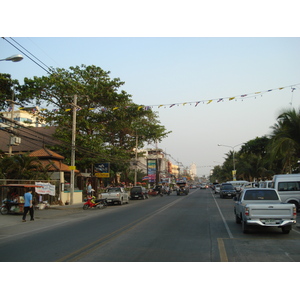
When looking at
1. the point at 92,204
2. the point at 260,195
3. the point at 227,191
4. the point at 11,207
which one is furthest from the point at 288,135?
the point at 11,207

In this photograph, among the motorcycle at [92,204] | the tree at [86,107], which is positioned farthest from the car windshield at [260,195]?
the tree at [86,107]

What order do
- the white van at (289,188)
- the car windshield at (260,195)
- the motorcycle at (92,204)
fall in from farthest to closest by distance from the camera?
the motorcycle at (92,204) → the white van at (289,188) → the car windshield at (260,195)

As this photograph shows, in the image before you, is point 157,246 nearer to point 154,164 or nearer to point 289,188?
point 289,188

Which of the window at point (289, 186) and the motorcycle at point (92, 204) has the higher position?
the window at point (289, 186)

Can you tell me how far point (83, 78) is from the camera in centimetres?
3928

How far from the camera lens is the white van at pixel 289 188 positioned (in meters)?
19.3

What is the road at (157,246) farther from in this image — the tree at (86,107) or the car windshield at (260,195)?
the tree at (86,107)

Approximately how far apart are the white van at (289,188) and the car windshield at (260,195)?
7020 mm

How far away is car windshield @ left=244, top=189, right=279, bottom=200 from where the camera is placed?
12.9 m

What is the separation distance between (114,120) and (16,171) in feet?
57.5

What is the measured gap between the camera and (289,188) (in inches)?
765

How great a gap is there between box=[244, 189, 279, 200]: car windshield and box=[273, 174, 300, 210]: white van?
7.02 m

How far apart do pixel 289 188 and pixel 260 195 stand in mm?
7626

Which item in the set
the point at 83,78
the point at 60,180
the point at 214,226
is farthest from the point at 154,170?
the point at 214,226
